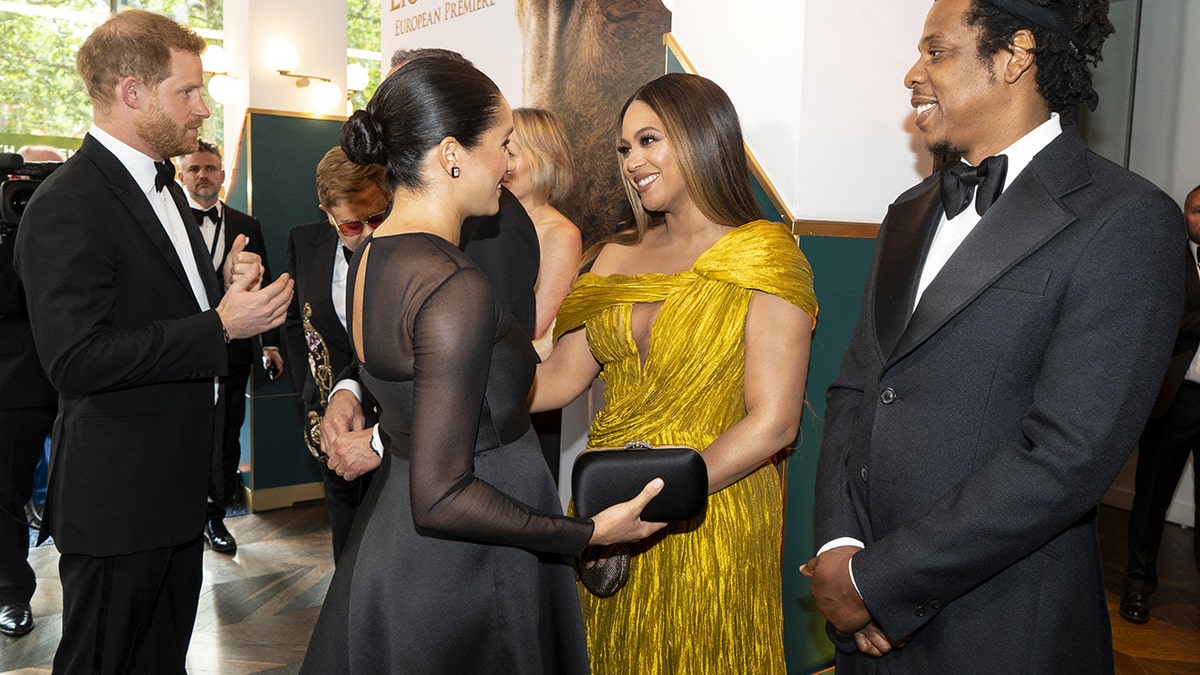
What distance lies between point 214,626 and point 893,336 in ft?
11.5

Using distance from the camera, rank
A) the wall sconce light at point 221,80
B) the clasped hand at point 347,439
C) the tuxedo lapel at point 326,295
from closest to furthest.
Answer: the clasped hand at point 347,439
the tuxedo lapel at point 326,295
the wall sconce light at point 221,80

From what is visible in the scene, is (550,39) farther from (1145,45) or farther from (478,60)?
(1145,45)

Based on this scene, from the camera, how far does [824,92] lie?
2719 millimetres

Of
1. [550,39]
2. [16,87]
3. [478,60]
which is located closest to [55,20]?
[16,87]

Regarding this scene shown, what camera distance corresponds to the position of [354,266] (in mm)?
1711

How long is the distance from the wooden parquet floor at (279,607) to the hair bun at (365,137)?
8.44 ft

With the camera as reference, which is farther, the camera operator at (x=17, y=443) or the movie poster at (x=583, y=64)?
the camera operator at (x=17, y=443)

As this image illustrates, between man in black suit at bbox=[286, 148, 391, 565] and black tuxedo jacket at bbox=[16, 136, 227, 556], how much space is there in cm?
71

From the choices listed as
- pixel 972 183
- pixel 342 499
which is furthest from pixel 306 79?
pixel 972 183

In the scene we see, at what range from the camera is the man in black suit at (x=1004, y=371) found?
4.50 feet

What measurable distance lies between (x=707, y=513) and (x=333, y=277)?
199 centimetres

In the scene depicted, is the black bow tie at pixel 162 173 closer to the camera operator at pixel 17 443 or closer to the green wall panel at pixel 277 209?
the camera operator at pixel 17 443

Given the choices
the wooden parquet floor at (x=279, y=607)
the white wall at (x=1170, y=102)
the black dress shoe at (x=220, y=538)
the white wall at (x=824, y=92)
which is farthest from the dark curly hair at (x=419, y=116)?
the white wall at (x=1170, y=102)

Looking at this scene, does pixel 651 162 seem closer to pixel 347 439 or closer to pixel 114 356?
pixel 347 439
